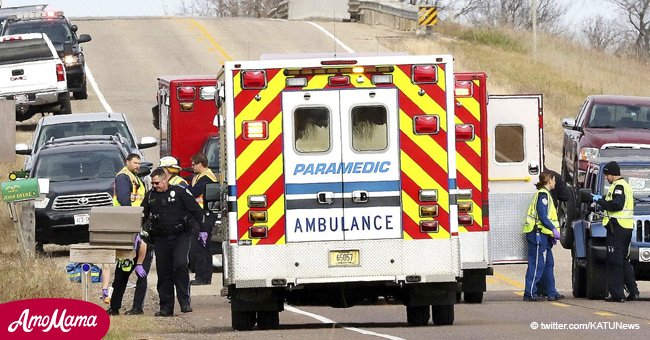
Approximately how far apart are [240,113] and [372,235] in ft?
5.47

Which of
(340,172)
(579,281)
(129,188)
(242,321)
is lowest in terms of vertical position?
(579,281)

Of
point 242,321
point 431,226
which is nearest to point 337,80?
point 431,226

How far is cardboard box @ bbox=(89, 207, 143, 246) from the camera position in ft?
57.8

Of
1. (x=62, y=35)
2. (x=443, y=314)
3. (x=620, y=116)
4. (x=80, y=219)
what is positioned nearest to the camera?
(x=443, y=314)

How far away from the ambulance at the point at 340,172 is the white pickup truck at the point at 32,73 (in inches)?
840

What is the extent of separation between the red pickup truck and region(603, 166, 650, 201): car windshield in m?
3.91

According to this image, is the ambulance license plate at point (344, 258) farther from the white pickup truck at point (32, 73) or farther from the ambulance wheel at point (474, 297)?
the white pickup truck at point (32, 73)

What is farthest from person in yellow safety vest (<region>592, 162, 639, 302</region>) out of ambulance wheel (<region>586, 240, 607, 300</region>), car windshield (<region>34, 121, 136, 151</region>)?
car windshield (<region>34, 121, 136, 151</region>)

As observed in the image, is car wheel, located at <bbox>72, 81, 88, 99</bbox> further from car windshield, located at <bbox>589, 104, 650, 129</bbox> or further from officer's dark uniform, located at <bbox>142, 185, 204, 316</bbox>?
officer's dark uniform, located at <bbox>142, 185, 204, 316</bbox>

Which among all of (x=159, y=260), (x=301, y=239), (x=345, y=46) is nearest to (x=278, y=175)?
(x=301, y=239)

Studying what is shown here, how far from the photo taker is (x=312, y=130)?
16.1m

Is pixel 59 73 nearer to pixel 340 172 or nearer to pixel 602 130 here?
pixel 602 130

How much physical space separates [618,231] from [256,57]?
28.0 m

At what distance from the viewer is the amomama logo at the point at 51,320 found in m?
9.91
